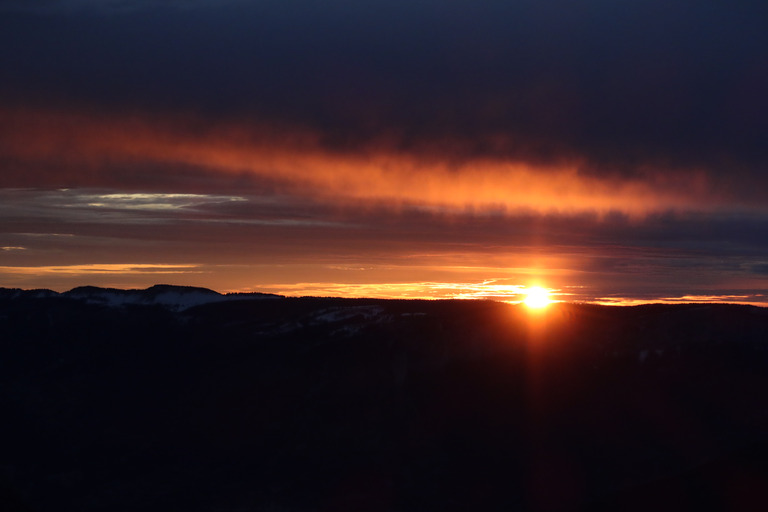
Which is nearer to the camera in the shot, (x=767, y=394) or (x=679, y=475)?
(x=679, y=475)

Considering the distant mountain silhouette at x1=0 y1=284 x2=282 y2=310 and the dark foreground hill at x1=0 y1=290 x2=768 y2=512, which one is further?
the distant mountain silhouette at x1=0 y1=284 x2=282 y2=310

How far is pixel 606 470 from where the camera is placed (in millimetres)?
25016

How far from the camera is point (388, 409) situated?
2708cm

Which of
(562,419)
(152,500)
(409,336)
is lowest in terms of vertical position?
(152,500)

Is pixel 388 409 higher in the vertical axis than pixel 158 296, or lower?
lower

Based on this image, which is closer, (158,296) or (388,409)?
(388,409)

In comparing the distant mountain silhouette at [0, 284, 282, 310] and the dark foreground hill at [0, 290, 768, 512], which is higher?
the distant mountain silhouette at [0, 284, 282, 310]

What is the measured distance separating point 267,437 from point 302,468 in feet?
6.54

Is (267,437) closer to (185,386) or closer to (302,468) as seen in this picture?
(302,468)

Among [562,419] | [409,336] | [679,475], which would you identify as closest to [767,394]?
[679,475]

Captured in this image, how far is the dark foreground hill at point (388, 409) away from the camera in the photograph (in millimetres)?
24078

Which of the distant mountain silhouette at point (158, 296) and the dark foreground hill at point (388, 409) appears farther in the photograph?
the distant mountain silhouette at point (158, 296)

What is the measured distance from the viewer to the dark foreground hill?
948 inches

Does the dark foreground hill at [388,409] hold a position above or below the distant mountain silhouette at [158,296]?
below
